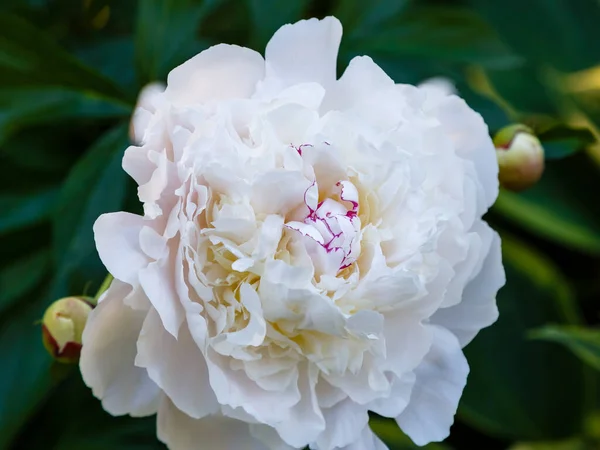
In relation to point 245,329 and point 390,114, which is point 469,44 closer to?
point 390,114

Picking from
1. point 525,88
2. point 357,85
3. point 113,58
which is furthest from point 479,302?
point 525,88

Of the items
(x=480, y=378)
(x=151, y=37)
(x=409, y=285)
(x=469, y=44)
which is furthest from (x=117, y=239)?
(x=480, y=378)

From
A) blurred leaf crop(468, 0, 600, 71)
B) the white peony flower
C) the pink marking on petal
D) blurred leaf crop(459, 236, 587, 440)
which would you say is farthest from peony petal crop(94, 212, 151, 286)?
blurred leaf crop(468, 0, 600, 71)

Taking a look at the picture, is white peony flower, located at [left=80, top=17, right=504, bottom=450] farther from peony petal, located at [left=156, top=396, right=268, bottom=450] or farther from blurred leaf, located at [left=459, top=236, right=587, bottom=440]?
blurred leaf, located at [left=459, top=236, right=587, bottom=440]

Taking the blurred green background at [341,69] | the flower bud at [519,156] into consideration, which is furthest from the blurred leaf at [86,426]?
the flower bud at [519,156]

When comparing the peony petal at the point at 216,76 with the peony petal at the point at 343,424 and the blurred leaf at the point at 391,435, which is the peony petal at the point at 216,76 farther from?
the blurred leaf at the point at 391,435

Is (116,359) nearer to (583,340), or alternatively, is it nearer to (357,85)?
(357,85)
